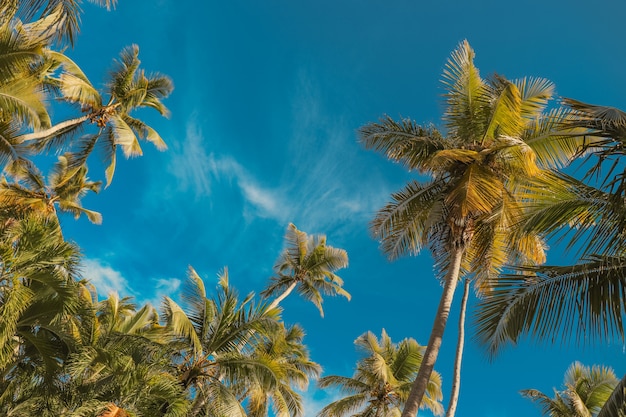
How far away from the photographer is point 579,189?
6059 mm

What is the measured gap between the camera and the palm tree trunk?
8891 millimetres

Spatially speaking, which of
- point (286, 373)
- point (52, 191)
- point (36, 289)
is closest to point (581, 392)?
point (286, 373)

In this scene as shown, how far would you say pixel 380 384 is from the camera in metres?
20.8

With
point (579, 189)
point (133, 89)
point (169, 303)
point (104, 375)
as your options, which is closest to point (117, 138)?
point (133, 89)

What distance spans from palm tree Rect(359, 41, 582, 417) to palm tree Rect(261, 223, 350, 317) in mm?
9827

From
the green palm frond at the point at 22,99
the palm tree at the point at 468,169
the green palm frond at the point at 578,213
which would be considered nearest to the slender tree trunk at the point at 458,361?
the palm tree at the point at 468,169

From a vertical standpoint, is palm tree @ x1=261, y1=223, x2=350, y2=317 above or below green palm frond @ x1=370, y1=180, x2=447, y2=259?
above

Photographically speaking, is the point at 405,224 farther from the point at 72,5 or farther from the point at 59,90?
the point at 59,90

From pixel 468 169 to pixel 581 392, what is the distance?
50.8 ft

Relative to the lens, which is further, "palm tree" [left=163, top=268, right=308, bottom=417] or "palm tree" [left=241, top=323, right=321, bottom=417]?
"palm tree" [left=241, top=323, right=321, bottom=417]

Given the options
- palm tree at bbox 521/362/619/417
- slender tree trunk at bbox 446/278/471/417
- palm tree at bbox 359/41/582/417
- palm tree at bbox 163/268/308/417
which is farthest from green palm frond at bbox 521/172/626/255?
palm tree at bbox 521/362/619/417

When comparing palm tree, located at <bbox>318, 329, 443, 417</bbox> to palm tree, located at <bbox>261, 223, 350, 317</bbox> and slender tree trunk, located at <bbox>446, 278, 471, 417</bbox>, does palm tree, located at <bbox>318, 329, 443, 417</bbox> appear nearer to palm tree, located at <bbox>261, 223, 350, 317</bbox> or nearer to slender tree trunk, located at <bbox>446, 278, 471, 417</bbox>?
palm tree, located at <bbox>261, 223, 350, 317</bbox>

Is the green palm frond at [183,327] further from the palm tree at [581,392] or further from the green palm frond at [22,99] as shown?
the palm tree at [581,392]

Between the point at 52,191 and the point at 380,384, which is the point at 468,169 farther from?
the point at 52,191
